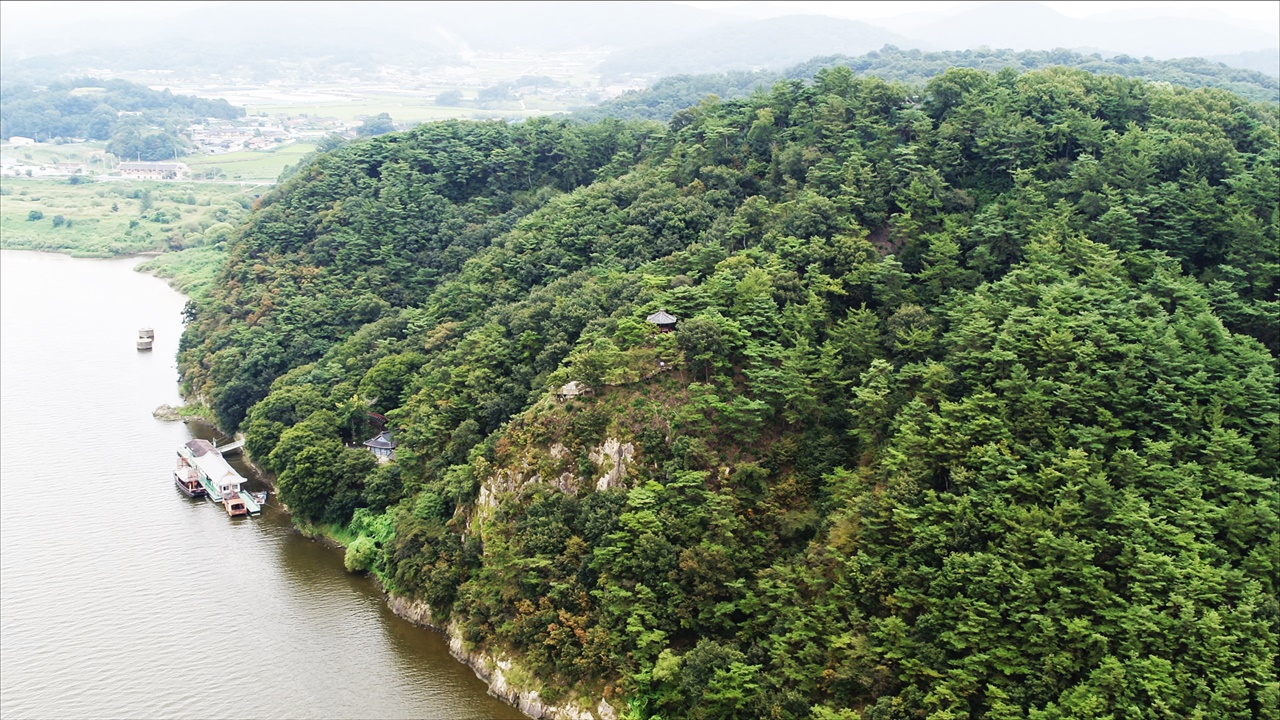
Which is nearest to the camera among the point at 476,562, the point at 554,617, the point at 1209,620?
the point at 1209,620

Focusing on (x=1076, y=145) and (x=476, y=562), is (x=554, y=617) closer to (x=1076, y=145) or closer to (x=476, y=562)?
(x=476, y=562)

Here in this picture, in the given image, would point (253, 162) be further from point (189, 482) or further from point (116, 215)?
point (189, 482)

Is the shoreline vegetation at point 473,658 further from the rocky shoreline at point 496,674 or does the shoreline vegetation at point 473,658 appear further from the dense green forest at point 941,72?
the dense green forest at point 941,72

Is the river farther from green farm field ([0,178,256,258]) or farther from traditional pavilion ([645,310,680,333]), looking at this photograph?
green farm field ([0,178,256,258])

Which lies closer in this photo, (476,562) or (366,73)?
(476,562)

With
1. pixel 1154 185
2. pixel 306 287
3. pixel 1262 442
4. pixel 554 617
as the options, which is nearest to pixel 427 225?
pixel 306 287

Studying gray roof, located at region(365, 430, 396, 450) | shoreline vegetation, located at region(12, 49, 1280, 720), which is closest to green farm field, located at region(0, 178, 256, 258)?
shoreline vegetation, located at region(12, 49, 1280, 720)

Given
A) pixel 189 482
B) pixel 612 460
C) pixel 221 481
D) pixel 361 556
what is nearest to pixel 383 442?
pixel 361 556
